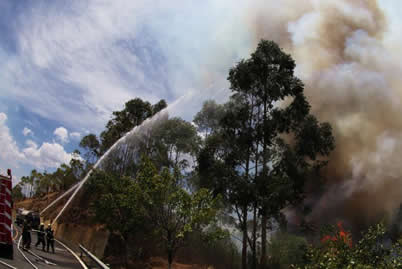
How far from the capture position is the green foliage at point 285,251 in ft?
90.0

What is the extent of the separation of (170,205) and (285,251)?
13466mm

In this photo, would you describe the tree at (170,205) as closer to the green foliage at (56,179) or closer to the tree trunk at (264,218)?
the tree trunk at (264,218)

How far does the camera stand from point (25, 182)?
12850cm

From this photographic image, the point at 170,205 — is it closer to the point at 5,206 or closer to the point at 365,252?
the point at 5,206

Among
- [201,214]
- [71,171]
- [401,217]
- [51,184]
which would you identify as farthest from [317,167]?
[51,184]

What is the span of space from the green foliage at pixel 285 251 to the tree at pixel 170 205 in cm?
1188

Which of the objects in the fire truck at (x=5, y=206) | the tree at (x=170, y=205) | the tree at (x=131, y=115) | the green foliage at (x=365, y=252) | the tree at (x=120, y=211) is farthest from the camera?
the tree at (x=131, y=115)

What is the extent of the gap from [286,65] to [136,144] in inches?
880

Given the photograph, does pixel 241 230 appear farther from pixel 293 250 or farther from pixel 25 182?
pixel 25 182

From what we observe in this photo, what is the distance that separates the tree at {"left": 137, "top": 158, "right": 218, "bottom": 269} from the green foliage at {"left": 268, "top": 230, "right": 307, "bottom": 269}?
1188cm

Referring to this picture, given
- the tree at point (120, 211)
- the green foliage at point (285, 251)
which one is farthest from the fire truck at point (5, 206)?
the green foliage at point (285, 251)

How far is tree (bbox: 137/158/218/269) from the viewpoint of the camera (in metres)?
18.2

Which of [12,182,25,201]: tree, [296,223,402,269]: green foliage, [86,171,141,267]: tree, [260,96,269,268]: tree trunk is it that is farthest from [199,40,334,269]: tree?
[12,182,25,201]: tree

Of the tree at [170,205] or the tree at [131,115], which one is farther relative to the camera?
the tree at [131,115]
